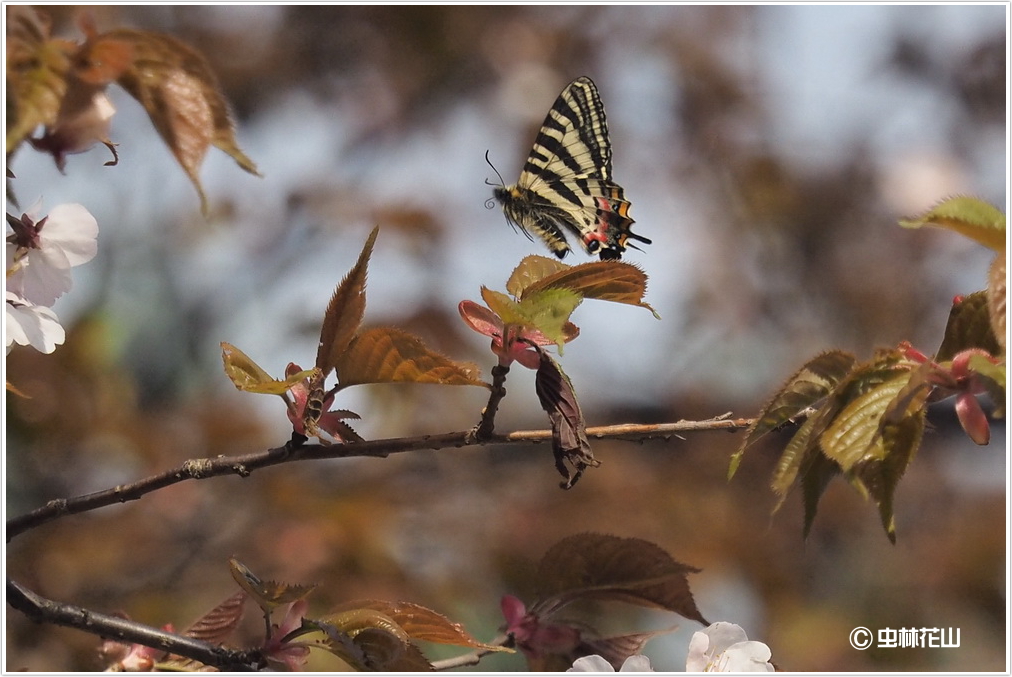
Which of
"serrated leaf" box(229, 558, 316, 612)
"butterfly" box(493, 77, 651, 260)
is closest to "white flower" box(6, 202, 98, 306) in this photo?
"serrated leaf" box(229, 558, 316, 612)

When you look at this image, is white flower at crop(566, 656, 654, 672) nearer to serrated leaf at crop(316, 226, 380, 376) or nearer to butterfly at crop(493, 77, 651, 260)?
serrated leaf at crop(316, 226, 380, 376)

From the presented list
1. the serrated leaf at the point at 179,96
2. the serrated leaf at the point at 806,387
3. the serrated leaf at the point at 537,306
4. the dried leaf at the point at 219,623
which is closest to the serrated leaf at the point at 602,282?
the serrated leaf at the point at 537,306

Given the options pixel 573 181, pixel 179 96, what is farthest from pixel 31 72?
pixel 573 181

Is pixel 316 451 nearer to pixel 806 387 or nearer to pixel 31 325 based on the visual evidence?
pixel 31 325

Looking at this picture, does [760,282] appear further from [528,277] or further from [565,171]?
[528,277]

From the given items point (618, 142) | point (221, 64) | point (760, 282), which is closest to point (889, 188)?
point (760, 282)

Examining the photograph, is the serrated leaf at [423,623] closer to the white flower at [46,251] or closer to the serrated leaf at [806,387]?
the serrated leaf at [806,387]
